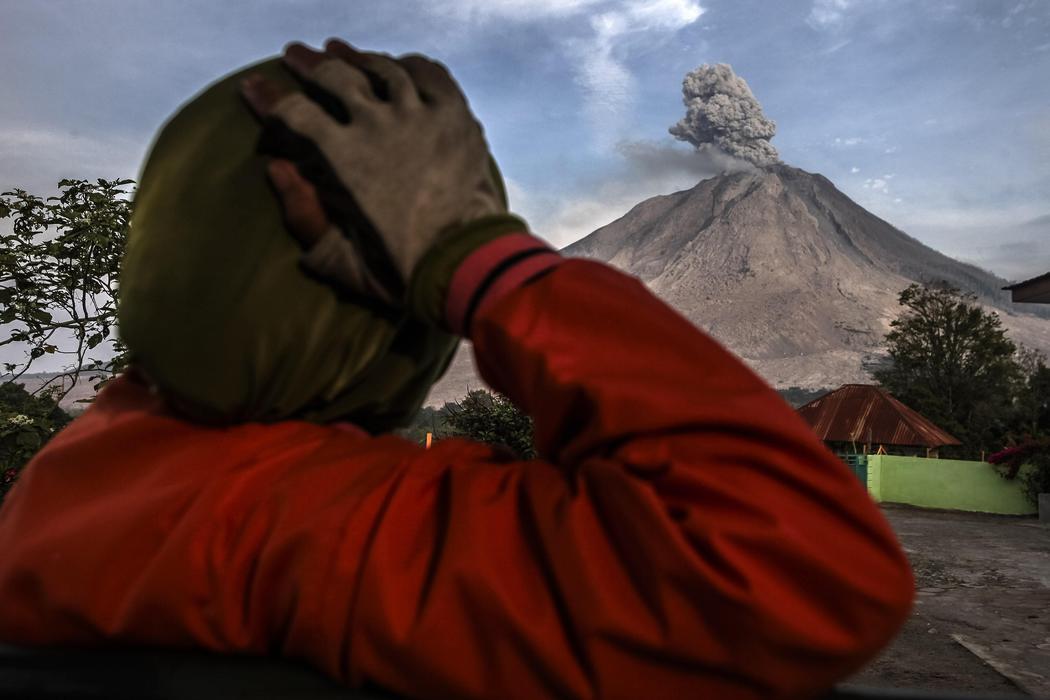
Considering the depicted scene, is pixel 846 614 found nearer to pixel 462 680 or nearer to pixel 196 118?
pixel 462 680

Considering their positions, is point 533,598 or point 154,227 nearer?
point 533,598

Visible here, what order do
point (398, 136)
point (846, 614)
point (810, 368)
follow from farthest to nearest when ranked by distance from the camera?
1. point (810, 368)
2. point (398, 136)
3. point (846, 614)

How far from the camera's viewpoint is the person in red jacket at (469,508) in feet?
1.59

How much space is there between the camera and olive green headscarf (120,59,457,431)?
0.63 metres

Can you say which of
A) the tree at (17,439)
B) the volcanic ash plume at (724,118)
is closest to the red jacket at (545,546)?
the tree at (17,439)

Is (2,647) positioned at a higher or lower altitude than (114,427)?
lower

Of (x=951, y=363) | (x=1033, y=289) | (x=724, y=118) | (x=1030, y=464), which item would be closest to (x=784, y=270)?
(x=724, y=118)

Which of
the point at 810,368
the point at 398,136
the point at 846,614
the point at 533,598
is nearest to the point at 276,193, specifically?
the point at 398,136

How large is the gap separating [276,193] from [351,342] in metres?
0.13

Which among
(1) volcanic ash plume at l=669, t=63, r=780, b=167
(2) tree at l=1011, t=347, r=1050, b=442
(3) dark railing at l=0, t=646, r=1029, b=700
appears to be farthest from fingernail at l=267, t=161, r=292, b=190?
(1) volcanic ash plume at l=669, t=63, r=780, b=167

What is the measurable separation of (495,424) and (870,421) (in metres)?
19.8

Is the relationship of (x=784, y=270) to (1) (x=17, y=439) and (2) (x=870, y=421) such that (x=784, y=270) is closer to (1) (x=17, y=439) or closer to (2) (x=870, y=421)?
(2) (x=870, y=421)

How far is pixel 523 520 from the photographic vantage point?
0.54 m

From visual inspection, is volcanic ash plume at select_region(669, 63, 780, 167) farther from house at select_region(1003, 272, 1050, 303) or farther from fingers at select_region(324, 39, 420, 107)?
fingers at select_region(324, 39, 420, 107)
